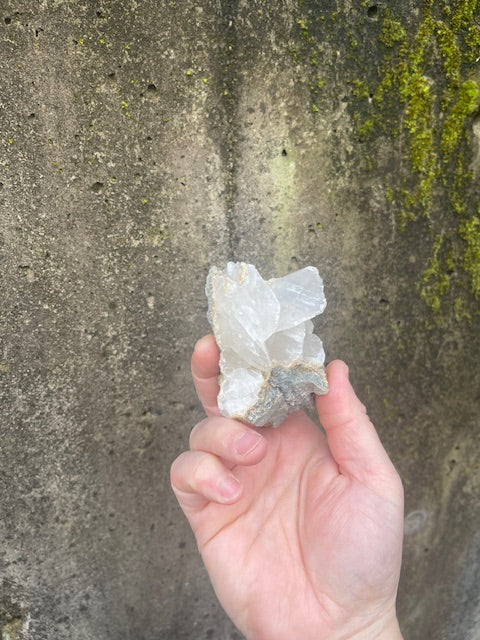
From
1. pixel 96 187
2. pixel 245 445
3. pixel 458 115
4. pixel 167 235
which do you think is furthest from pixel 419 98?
pixel 245 445

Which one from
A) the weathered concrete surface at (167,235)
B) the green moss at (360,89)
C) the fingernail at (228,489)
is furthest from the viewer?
the green moss at (360,89)

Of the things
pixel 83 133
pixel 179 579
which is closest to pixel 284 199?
pixel 83 133

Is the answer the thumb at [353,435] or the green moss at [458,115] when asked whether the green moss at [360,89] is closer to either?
the green moss at [458,115]

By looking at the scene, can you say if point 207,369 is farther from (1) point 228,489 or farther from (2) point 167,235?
(2) point 167,235

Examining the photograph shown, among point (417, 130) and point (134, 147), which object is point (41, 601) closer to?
point (134, 147)

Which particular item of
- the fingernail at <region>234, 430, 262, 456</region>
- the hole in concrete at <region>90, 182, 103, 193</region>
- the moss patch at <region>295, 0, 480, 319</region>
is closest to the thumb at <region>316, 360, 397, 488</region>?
the fingernail at <region>234, 430, 262, 456</region>

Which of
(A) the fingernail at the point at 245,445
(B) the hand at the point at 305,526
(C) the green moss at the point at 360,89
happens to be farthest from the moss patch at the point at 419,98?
(A) the fingernail at the point at 245,445
